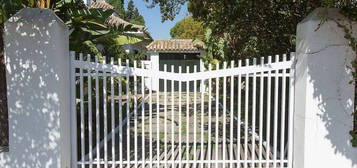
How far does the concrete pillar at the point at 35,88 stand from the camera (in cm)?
479

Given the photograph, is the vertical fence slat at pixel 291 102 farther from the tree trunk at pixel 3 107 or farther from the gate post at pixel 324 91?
the tree trunk at pixel 3 107

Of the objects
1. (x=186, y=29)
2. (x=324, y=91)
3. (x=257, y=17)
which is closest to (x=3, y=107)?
(x=324, y=91)

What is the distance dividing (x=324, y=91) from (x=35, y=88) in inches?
170

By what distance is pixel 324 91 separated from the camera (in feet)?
16.4

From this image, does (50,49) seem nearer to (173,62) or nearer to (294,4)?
(294,4)

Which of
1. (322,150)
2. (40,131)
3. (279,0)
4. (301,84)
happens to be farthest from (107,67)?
(279,0)

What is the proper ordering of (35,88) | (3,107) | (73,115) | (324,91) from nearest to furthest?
(35,88)
(324,91)
(3,107)
(73,115)

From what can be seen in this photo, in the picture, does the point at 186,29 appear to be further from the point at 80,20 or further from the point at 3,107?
the point at 3,107

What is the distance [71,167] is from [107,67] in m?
1.77

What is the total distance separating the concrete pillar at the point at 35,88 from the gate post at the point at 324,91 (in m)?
3.71

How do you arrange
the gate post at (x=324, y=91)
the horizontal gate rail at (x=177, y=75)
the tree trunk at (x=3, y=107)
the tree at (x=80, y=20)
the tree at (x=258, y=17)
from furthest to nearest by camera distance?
the tree at (x=258, y=17), the tree at (x=80, y=20), the horizontal gate rail at (x=177, y=75), the tree trunk at (x=3, y=107), the gate post at (x=324, y=91)

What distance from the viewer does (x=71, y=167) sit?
216 inches

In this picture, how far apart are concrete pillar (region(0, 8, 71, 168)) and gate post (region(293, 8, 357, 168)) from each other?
12.2 feet

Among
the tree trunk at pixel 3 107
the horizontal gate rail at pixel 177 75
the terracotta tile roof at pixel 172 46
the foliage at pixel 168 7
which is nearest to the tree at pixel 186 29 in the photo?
the terracotta tile roof at pixel 172 46
